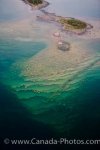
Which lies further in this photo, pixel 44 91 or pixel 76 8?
pixel 76 8

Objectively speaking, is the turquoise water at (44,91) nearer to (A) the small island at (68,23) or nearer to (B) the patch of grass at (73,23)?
(A) the small island at (68,23)

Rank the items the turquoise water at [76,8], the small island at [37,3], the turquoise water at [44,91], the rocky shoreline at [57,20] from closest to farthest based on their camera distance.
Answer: the turquoise water at [44,91]
the rocky shoreline at [57,20]
the turquoise water at [76,8]
the small island at [37,3]

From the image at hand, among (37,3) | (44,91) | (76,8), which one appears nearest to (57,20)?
(76,8)

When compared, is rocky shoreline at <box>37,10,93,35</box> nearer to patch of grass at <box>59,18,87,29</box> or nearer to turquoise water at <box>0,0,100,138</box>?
patch of grass at <box>59,18,87,29</box>

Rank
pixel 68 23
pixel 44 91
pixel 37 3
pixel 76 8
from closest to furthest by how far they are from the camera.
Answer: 1. pixel 44 91
2. pixel 68 23
3. pixel 76 8
4. pixel 37 3

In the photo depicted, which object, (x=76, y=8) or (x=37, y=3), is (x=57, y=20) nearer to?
(x=76, y=8)

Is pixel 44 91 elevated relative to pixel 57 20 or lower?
lower

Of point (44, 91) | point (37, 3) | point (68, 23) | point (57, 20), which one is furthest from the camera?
point (37, 3)

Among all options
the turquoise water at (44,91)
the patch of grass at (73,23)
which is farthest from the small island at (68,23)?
the turquoise water at (44,91)
